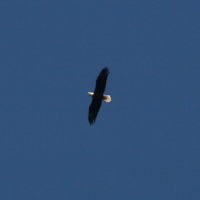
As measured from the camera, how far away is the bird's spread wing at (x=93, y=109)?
88.2 meters

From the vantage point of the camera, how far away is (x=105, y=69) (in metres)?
87.0

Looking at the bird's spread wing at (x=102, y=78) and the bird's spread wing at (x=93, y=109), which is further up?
the bird's spread wing at (x=102, y=78)

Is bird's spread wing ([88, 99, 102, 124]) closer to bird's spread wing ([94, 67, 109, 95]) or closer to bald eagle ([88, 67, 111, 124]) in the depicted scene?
bald eagle ([88, 67, 111, 124])

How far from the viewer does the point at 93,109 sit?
3487 inches

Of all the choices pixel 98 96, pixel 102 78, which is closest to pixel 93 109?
pixel 98 96

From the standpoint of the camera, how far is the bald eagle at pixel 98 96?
86.9m

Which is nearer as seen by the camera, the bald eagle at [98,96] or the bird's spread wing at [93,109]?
the bald eagle at [98,96]

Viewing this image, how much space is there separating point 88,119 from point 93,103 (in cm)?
102

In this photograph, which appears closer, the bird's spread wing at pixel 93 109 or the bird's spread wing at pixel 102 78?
the bird's spread wing at pixel 102 78

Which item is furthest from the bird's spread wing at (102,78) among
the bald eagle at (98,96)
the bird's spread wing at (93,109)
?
the bird's spread wing at (93,109)

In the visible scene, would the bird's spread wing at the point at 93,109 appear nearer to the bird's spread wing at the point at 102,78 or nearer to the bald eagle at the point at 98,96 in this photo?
the bald eagle at the point at 98,96

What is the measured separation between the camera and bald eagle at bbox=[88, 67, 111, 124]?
86938mm

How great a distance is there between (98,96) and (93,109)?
106 centimetres

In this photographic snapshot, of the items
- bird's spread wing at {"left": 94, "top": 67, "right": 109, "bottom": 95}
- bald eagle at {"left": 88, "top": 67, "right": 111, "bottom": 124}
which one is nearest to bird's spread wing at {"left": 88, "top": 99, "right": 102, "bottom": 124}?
bald eagle at {"left": 88, "top": 67, "right": 111, "bottom": 124}
